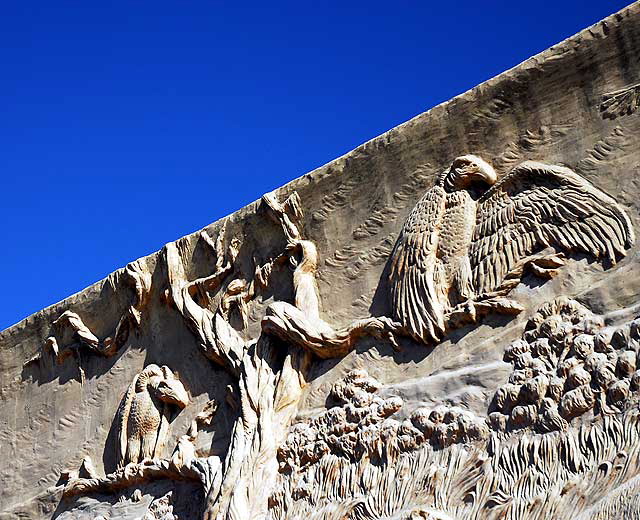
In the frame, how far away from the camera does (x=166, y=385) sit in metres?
7.87

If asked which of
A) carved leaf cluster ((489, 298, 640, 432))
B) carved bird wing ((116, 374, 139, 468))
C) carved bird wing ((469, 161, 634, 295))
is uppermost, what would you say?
carved bird wing ((469, 161, 634, 295))

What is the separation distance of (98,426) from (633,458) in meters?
4.44

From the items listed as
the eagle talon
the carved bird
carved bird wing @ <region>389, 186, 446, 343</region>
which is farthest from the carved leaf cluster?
the carved bird

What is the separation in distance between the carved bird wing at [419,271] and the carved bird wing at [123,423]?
7.61ft

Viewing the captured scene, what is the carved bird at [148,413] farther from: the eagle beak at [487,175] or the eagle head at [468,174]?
the eagle beak at [487,175]

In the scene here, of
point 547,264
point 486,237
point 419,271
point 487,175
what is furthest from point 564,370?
point 487,175

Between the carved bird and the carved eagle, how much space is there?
75.5 inches

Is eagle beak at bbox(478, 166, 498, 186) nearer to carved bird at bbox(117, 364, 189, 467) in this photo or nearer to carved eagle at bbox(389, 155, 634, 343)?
carved eagle at bbox(389, 155, 634, 343)

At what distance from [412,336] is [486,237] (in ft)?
2.39

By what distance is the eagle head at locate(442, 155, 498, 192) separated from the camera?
22.0 feet

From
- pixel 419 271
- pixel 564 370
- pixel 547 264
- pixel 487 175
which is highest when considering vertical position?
pixel 487 175

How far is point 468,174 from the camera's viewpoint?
6.75 m

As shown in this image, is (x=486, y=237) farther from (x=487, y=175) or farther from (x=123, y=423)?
(x=123, y=423)

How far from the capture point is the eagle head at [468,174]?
6.71 metres
